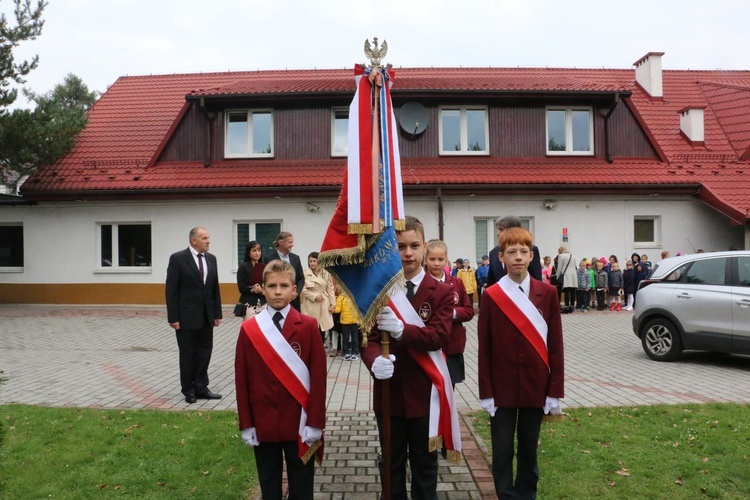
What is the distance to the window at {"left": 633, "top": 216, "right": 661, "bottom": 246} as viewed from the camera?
18.2m

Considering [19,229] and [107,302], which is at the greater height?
[19,229]

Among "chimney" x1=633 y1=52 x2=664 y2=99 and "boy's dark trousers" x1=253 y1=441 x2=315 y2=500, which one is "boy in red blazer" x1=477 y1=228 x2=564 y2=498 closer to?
"boy's dark trousers" x1=253 y1=441 x2=315 y2=500

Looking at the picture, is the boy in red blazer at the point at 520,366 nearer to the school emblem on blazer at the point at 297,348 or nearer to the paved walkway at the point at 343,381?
the paved walkway at the point at 343,381

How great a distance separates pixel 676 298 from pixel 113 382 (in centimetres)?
875

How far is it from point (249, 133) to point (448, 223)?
724 centimetres

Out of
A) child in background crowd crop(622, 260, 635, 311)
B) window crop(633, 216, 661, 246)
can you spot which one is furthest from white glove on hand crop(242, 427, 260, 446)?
window crop(633, 216, 661, 246)

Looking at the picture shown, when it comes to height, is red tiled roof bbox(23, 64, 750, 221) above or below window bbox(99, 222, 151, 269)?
above

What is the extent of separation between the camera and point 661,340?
9688 millimetres

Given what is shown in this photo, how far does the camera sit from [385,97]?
400 cm

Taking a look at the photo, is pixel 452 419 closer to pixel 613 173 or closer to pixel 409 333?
pixel 409 333

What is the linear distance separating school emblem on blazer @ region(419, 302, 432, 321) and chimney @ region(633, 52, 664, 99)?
2248cm

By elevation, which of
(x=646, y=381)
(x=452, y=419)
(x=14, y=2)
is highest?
(x=14, y=2)

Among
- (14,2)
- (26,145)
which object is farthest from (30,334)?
(14,2)

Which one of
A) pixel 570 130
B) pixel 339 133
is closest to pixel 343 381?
pixel 339 133
